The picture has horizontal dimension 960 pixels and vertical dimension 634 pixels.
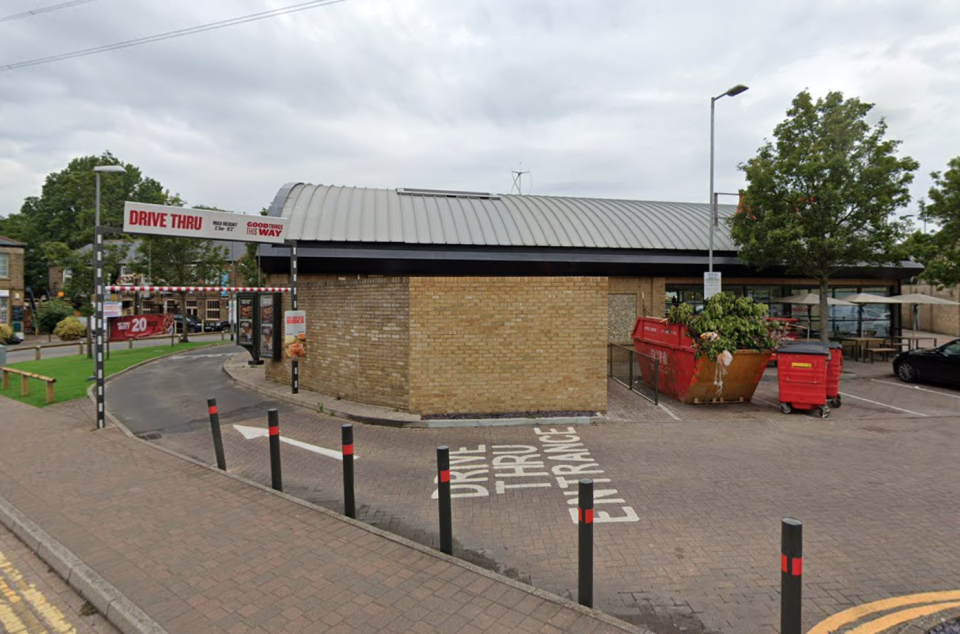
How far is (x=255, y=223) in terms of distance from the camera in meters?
11.1

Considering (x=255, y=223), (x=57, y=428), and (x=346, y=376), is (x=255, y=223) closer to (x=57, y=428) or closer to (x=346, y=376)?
(x=346, y=376)

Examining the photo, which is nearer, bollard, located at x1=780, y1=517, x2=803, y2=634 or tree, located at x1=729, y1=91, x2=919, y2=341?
bollard, located at x1=780, y1=517, x2=803, y2=634

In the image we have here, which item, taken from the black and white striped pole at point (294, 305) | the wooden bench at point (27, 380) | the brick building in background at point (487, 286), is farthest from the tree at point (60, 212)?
the black and white striped pole at point (294, 305)

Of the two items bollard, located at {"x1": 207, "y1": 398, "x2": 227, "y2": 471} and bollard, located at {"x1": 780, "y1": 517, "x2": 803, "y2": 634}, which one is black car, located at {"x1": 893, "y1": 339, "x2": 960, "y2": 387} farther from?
bollard, located at {"x1": 207, "y1": 398, "x2": 227, "y2": 471}

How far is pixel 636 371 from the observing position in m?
14.6

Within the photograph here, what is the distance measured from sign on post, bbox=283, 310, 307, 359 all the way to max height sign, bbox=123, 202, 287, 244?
181 centimetres

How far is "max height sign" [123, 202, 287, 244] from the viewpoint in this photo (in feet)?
30.5

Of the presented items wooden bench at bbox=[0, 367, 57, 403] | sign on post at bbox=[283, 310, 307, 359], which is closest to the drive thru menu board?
sign on post at bbox=[283, 310, 307, 359]

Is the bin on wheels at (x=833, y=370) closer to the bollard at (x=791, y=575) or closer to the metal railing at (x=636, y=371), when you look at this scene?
the metal railing at (x=636, y=371)

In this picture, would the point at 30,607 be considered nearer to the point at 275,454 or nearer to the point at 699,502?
the point at 275,454

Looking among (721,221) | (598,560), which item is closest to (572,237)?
(721,221)

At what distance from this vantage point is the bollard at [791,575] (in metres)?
2.88

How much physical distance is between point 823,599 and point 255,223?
11643 millimetres

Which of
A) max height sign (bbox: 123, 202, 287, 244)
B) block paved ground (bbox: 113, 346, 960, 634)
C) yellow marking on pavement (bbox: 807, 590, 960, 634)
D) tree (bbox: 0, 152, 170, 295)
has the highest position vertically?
tree (bbox: 0, 152, 170, 295)
